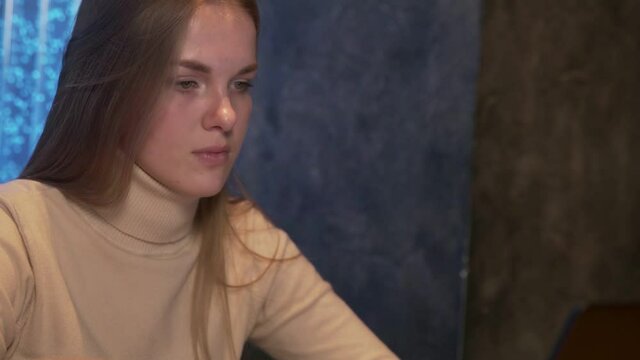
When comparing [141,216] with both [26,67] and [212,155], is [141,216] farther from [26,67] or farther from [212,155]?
[26,67]

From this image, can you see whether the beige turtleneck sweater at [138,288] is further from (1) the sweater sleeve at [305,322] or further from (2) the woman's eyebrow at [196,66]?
(2) the woman's eyebrow at [196,66]

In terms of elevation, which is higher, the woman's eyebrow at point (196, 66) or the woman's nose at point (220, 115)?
the woman's eyebrow at point (196, 66)

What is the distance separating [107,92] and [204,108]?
0.43 feet

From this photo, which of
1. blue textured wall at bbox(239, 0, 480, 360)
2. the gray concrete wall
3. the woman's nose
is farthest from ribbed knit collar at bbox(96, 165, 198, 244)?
the gray concrete wall

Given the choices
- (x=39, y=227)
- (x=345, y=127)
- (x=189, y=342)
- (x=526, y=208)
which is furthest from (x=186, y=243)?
(x=526, y=208)

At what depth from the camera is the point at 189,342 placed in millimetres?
1626

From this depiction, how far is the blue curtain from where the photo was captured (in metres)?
2.80

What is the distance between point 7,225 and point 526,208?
191cm

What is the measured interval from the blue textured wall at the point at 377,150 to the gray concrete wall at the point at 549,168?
0.07 metres

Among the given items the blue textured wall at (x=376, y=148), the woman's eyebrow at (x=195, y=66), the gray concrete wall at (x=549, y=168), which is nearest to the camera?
the woman's eyebrow at (x=195, y=66)

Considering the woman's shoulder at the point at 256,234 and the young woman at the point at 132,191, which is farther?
the woman's shoulder at the point at 256,234

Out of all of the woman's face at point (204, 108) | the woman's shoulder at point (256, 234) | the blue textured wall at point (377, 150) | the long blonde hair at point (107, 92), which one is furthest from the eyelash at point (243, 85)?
the blue textured wall at point (377, 150)

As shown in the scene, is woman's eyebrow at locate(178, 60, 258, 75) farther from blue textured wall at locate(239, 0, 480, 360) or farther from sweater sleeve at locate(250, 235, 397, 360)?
blue textured wall at locate(239, 0, 480, 360)

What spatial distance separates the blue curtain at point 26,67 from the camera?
110 inches
